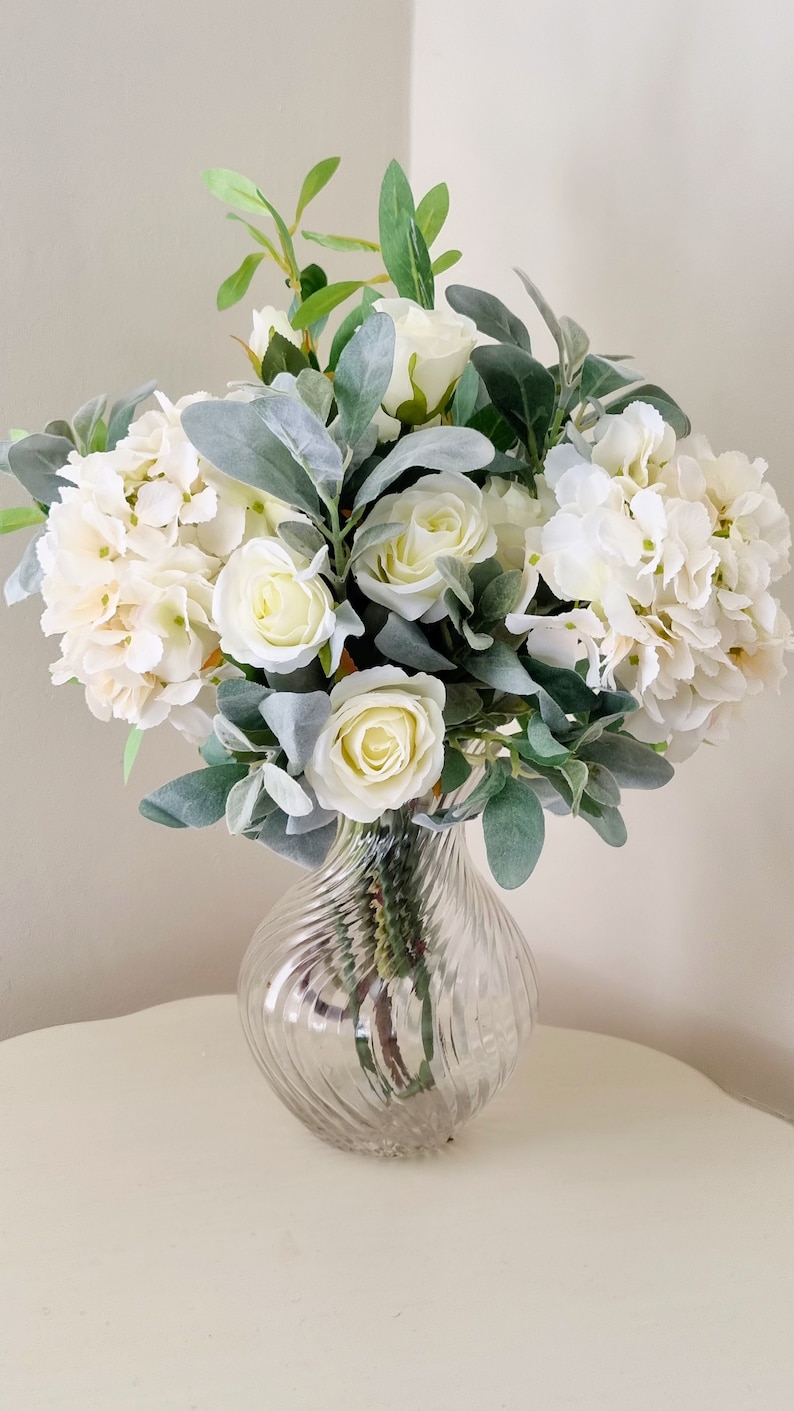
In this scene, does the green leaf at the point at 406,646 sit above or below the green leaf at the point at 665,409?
below

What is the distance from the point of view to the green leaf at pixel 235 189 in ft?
2.20

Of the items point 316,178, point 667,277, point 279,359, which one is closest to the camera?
point 279,359

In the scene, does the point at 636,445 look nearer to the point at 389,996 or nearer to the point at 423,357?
the point at 423,357

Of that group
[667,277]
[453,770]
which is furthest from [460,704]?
[667,277]

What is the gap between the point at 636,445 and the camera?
0.55 m

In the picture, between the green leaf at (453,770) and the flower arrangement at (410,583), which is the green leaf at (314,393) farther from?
the green leaf at (453,770)

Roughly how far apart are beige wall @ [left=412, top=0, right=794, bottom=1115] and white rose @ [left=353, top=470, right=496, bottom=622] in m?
0.37

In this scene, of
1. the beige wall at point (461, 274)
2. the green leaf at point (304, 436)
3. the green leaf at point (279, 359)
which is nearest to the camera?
the green leaf at point (304, 436)

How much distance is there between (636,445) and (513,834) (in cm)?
21


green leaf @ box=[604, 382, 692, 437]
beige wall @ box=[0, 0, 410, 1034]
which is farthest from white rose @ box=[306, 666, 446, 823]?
beige wall @ box=[0, 0, 410, 1034]

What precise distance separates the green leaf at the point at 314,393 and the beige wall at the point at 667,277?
0.43 metres

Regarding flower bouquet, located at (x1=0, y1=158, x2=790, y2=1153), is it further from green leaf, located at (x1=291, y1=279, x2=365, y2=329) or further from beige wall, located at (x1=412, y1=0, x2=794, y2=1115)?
beige wall, located at (x1=412, y1=0, x2=794, y2=1115)

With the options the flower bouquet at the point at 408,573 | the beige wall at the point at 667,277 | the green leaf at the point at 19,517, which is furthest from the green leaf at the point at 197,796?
the beige wall at the point at 667,277

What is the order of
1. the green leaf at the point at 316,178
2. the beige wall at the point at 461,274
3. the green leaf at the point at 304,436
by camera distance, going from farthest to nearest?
the beige wall at the point at 461,274
the green leaf at the point at 316,178
the green leaf at the point at 304,436
